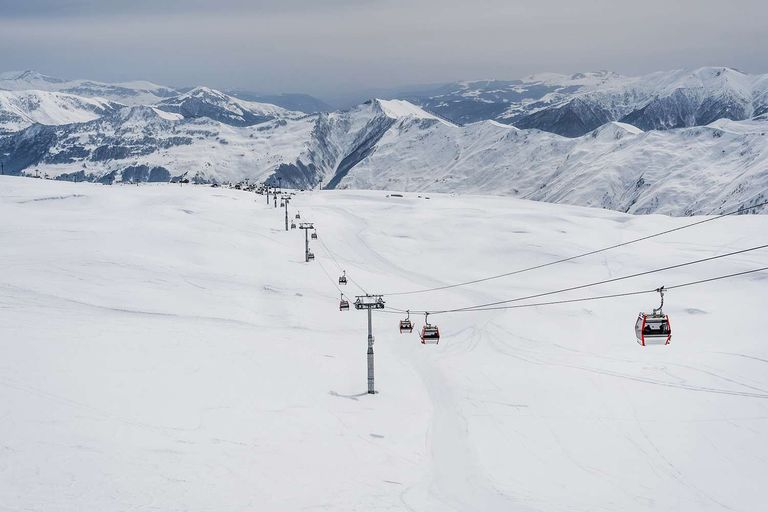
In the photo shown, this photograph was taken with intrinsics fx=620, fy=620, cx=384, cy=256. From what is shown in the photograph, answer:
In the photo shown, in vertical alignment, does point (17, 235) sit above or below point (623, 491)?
above

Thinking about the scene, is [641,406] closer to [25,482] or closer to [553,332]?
[553,332]

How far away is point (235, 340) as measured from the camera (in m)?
37.4

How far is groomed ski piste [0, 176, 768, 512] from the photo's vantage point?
68.5 feet

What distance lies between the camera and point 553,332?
4866 centimetres

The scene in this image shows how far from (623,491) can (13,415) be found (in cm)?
2233

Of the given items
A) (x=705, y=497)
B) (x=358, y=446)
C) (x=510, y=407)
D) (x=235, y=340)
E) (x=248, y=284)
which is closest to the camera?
(x=705, y=497)

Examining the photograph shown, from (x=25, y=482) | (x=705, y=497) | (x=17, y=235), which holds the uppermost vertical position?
(x=17, y=235)

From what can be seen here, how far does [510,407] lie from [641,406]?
6832 mm

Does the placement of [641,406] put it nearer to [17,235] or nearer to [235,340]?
[235,340]

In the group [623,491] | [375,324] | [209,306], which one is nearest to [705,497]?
[623,491]

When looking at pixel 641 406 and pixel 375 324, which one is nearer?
pixel 641 406

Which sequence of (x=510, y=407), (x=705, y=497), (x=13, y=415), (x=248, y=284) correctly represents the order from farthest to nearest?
1. (x=248, y=284)
2. (x=510, y=407)
3. (x=705, y=497)
4. (x=13, y=415)

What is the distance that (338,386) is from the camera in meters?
33.0

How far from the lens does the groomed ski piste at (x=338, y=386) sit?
20.9 m
